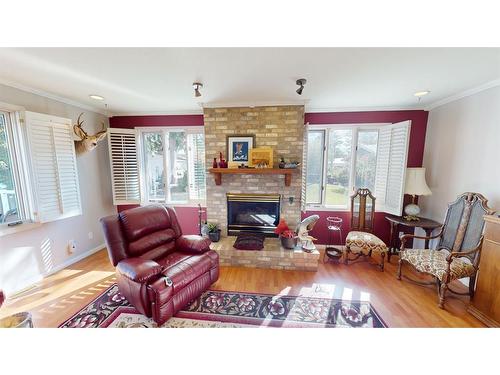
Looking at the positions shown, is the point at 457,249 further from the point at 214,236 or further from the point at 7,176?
the point at 7,176

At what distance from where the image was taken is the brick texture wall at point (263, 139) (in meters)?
2.85

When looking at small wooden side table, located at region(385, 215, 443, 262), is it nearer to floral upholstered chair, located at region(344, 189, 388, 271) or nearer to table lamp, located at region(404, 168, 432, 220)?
table lamp, located at region(404, 168, 432, 220)

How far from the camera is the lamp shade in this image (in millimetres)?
2605

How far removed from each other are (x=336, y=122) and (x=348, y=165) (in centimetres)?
76

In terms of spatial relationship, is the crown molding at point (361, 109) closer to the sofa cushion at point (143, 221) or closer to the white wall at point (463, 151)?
the white wall at point (463, 151)

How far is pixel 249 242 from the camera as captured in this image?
9.12 ft

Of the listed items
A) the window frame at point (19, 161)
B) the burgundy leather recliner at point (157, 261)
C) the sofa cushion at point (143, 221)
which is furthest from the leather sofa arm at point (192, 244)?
the window frame at point (19, 161)

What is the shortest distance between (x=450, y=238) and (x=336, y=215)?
4.49 ft

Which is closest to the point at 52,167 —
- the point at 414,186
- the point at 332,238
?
the point at 332,238

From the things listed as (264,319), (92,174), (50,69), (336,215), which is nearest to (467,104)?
(336,215)

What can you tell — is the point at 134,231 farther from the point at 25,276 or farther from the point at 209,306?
the point at 25,276

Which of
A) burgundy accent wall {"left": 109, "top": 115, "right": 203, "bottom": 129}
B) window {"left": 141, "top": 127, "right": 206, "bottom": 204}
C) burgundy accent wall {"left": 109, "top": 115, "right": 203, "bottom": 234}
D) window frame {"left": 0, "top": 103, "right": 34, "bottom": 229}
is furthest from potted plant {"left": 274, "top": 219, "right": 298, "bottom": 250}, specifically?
window frame {"left": 0, "top": 103, "right": 34, "bottom": 229}

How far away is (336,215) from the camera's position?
327 cm

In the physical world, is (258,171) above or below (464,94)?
below
